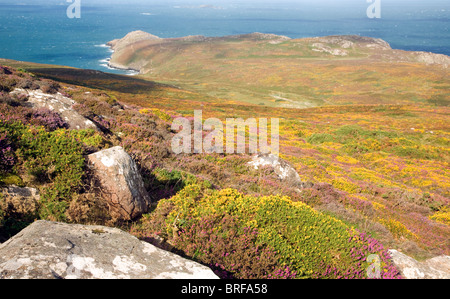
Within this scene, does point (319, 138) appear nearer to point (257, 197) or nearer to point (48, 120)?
point (257, 197)

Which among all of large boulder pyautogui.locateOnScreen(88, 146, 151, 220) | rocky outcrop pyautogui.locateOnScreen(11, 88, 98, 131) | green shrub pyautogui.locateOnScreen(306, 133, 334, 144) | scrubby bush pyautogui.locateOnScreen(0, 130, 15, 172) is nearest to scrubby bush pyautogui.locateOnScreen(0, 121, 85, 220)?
scrubby bush pyautogui.locateOnScreen(0, 130, 15, 172)

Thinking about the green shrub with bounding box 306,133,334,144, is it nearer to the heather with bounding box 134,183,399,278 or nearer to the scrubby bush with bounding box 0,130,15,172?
the heather with bounding box 134,183,399,278

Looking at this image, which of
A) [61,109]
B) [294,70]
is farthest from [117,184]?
[294,70]

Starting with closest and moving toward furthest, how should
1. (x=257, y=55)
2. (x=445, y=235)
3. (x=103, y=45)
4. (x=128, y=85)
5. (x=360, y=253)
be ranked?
(x=360, y=253), (x=445, y=235), (x=128, y=85), (x=257, y=55), (x=103, y=45)

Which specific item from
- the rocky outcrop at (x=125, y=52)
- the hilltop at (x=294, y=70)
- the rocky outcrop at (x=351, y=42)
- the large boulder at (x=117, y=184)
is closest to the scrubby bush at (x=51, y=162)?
the large boulder at (x=117, y=184)
